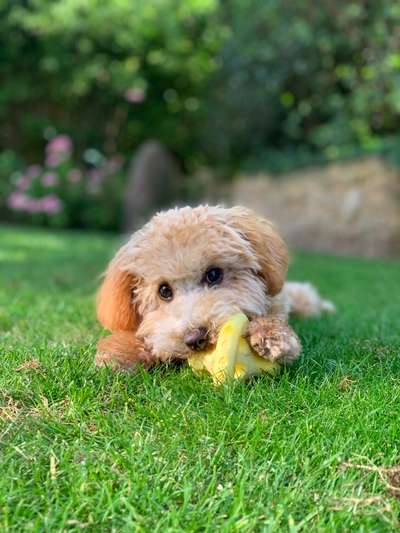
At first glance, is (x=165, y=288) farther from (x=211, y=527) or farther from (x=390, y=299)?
(x=390, y=299)

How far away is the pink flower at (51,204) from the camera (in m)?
12.8

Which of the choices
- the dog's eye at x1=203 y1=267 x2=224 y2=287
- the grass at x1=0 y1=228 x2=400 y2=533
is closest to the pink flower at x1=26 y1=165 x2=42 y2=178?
the grass at x1=0 y1=228 x2=400 y2=533

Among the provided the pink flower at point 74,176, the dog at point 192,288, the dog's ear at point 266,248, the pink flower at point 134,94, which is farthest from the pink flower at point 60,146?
the dog's ear at point 266,248

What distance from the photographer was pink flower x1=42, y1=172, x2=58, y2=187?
43.0 feet

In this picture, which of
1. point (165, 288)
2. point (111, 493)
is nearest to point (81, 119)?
point (165, 288)

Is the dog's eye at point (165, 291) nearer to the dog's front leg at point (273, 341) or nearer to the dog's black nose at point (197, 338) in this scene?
the dog's black nose at point (197, 338)

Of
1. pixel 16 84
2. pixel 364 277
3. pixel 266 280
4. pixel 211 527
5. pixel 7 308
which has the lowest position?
pixel 364 277

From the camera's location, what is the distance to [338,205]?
10.1m

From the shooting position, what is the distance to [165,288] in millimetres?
2682

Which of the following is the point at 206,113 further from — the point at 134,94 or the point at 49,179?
the point at 49,179

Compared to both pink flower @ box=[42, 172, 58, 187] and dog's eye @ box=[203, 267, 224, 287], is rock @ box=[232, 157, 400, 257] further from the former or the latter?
dog's eye @ box=[203, 267, 224, 287]

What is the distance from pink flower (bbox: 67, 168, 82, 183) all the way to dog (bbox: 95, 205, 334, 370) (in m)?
10.7

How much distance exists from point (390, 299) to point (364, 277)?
1602 millimetres

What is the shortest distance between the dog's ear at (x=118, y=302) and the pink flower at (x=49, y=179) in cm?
1075
